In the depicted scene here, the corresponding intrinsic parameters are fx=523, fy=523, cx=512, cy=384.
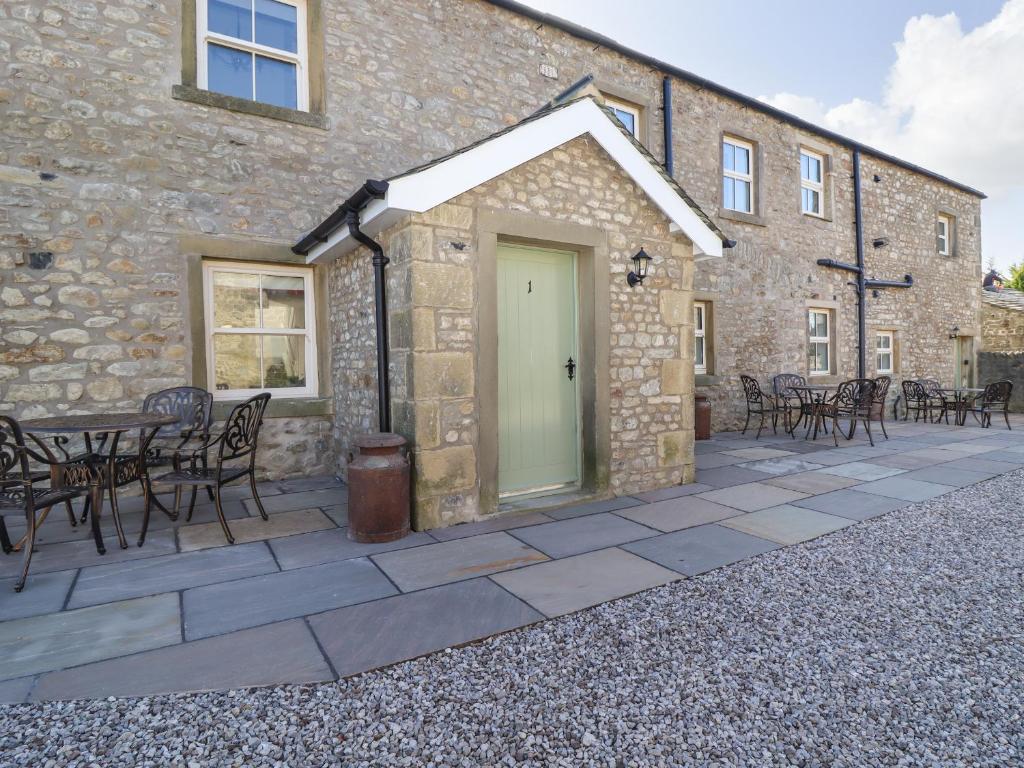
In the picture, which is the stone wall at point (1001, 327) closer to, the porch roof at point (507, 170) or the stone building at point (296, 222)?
the porch roof at point (507, 170)

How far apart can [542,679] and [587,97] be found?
177 inches

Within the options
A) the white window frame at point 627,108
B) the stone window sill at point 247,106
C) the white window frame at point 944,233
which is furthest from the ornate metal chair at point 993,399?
the stone window sill at point 247,106

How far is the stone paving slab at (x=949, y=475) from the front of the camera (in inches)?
216

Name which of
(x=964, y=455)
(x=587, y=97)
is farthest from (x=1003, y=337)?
(x=587, y=97)

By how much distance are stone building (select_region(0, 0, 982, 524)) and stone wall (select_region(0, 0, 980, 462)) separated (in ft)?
0.07

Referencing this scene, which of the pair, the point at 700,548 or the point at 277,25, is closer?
the point at 700,548

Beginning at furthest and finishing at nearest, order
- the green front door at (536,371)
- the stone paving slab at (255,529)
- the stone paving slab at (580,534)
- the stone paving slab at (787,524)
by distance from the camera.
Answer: the green front door at (536,371)
the stone paving slab at (787,524)
the stone paving slab at (255,529)
the stone paving slab at (580,534)

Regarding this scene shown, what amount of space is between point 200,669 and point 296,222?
474 cm

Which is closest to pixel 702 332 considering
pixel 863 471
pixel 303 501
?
pixel 863 471

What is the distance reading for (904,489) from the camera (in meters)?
5.19

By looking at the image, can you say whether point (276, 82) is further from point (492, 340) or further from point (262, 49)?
point (492, 340)

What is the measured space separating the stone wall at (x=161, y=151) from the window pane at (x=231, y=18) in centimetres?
35

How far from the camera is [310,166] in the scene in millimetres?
5781

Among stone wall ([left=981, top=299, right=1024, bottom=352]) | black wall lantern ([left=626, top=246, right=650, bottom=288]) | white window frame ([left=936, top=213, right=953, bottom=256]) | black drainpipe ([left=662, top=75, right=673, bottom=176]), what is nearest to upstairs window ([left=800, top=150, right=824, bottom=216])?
black drainpipe ([left=662, top=75, right=673, bottom=176])
